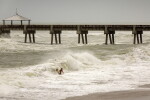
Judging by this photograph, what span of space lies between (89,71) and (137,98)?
7.55 m

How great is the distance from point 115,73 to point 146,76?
5.58 ft

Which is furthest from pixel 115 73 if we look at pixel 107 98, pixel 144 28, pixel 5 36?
pixel 5 36

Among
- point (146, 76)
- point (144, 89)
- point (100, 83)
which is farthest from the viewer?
point (146, 76)

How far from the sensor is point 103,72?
19.8m

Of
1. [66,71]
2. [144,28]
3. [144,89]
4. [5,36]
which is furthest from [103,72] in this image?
[5,36]

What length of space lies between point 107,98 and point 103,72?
6699 mm

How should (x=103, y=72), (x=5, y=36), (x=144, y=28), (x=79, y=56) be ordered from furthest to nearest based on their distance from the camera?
1. (x=5, y=36)
2. (x=144, y=28)
3. (x=79, y=56)
4. (x=103, y=72)

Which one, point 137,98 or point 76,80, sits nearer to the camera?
point 137,98

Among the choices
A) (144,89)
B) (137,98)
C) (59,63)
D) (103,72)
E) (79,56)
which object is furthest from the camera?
(79,56)

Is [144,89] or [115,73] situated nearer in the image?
[144,89]

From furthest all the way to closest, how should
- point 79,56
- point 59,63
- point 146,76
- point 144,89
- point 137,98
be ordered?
point 79,56 → point 59,63 → point 146,76 → point 144,89 → point 137,98

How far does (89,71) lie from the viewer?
20391mm

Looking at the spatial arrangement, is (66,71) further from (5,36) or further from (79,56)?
(5,36)

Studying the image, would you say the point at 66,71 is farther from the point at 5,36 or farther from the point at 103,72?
the point at 5,36
